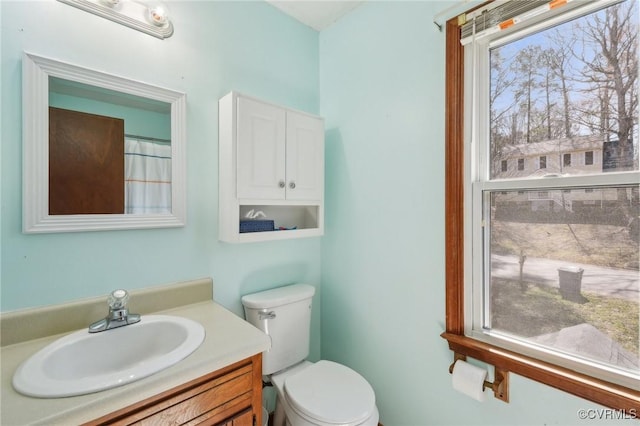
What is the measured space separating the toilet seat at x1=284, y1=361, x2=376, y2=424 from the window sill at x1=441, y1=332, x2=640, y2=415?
0.45 m

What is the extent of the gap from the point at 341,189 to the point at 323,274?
585mm

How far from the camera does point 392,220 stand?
4.91 feet

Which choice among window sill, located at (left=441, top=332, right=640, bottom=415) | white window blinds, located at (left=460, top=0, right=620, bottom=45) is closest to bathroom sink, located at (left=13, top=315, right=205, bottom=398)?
window sill, located at (left=441, top=332, right=640, bottom=415)

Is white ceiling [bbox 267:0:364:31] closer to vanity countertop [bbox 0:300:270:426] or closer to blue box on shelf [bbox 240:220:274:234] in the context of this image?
blue box on shelf [bbox 240:220:274:234]

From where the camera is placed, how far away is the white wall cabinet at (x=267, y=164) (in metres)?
1.34

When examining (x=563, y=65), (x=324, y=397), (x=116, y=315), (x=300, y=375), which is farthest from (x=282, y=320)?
(x=563, y=65)

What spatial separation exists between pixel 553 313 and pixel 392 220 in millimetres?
739

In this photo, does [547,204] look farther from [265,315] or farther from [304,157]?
[265,315]

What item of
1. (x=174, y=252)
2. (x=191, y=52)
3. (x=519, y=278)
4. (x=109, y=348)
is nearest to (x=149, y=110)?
(x=191, y=52)

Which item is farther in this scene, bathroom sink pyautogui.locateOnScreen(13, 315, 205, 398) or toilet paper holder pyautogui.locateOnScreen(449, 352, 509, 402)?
toilet paper holder pyautogui.locateOnScreen(449, 352, 509, 402)

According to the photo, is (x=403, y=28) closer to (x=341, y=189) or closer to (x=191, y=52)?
(x=341, y=189)

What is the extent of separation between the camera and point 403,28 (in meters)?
1.44

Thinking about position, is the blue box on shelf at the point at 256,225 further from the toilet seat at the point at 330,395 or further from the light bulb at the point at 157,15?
the light bulb at the point at 157,15

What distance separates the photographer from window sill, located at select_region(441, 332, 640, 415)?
34.5 inches
